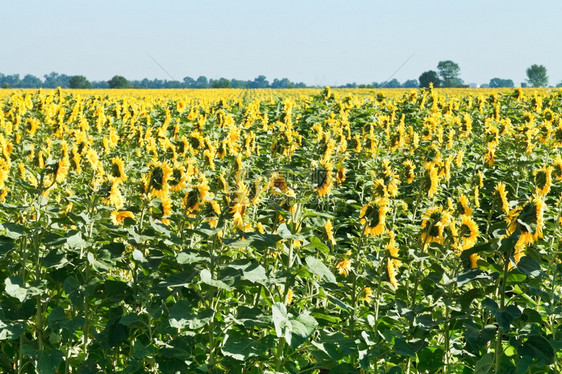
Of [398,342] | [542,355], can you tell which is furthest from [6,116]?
[542,355]

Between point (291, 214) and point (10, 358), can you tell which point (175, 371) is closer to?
point (291, 214)

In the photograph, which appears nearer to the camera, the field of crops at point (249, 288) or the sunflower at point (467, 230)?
the field of crops at point (249, 288)

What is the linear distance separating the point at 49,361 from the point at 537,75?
8444 cm

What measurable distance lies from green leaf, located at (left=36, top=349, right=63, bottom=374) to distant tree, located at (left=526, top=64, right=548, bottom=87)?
8082 centimetres

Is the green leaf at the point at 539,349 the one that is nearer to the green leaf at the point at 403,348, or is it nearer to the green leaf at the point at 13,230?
the green leaf at the point at 403,348

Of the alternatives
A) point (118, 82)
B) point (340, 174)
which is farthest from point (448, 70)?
point (340, 174)

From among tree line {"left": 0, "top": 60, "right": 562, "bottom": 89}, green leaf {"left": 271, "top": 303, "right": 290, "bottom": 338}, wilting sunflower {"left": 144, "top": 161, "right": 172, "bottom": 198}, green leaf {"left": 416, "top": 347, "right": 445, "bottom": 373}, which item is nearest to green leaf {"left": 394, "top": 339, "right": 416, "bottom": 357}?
green leaf {"left": 416, "top": 347, "right": 445, "bottom": 373}

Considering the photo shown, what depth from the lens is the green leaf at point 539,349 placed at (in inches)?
102

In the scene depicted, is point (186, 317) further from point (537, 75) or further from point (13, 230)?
point (537, 75)

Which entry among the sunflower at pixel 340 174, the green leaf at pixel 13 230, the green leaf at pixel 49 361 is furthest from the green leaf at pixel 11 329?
the sunflower at pixel 340 174

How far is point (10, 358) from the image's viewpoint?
3480 mm

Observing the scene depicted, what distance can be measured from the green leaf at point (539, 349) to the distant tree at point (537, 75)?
264 feet

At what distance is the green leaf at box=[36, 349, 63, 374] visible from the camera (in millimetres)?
3059

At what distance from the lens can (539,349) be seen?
8.59 feet
